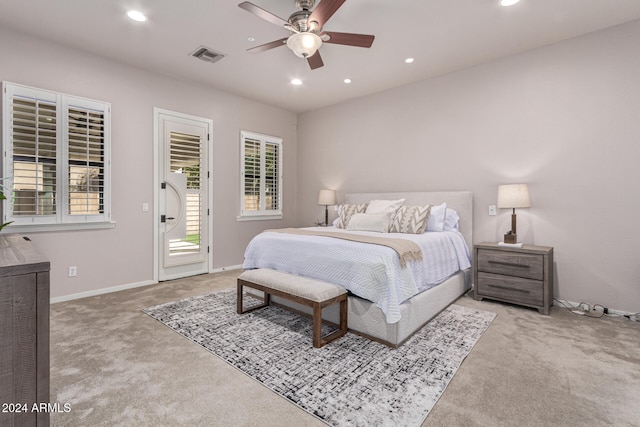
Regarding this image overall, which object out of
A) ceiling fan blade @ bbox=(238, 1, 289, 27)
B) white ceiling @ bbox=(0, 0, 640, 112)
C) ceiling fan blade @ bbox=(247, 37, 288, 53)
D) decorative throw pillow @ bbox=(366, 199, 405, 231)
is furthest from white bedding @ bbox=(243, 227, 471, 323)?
white ceiling @ bbox=(0, 0, 640, 112)

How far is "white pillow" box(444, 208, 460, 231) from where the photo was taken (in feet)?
13.0

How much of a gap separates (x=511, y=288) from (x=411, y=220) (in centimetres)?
126

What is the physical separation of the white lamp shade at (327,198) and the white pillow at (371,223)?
4.51ft

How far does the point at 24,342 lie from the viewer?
1.03 meters

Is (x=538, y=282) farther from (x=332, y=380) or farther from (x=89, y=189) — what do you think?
(x=89, y=189)

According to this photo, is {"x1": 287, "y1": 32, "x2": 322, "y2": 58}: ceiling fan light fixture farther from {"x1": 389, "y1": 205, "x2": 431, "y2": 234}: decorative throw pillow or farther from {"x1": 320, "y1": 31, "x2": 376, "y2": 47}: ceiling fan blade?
{"x1": 389, "y1": 205, "x2": 431, "y2": 234}: decorative throw pillow


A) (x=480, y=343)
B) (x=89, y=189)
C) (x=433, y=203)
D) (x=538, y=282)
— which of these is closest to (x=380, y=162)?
(x=433, y=203)

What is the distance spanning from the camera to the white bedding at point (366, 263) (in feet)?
7.92

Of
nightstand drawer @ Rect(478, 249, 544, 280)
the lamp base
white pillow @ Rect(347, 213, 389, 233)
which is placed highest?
white pillow @ Rect(347, 213, 389, 233)

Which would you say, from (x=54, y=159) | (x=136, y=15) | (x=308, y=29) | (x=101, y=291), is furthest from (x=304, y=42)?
(x=101, y=291)

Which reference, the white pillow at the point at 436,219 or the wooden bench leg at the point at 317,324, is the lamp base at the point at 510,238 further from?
the wooden bench leg at the point at 317,324

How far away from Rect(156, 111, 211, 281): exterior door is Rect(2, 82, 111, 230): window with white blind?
0.69 m

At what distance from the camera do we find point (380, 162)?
4.96 m

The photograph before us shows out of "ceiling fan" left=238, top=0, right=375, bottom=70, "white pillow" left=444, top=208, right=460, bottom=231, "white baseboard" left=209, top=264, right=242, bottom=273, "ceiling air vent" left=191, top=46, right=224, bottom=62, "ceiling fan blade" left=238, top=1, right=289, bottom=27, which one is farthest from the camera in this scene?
"white baseboard" left=209, top=264, right=242, bottom=273
